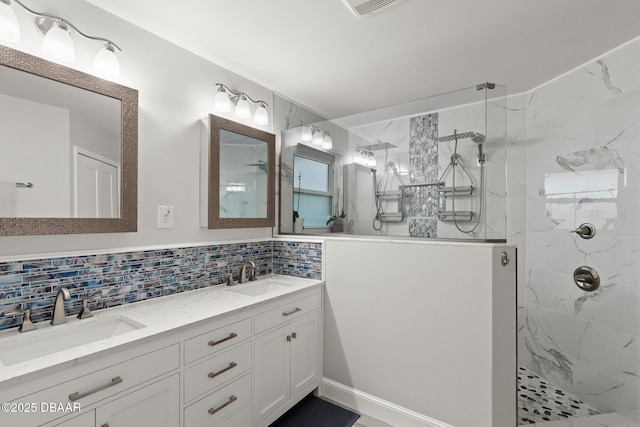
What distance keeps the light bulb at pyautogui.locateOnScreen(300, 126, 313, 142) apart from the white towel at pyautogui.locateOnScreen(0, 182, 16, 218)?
5.95ft

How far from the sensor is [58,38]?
1409 millimetres

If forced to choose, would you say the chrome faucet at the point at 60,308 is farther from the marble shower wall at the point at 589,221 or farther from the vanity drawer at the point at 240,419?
the marble shower wall at the point at 589,221

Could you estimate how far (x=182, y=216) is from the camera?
1983mm

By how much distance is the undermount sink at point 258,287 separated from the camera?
2.19 metres

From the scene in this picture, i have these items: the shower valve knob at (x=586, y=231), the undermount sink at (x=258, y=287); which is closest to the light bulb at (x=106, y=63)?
the undermount sink at (x=258, y=287)

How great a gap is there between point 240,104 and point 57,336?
174 centimetres

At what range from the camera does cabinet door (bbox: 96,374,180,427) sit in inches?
44.9

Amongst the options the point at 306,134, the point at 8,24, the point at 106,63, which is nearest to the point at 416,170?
the point at 306,134

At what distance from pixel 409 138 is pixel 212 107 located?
4.58 ft

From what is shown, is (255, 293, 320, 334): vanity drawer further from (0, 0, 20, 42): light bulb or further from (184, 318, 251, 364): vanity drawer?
(0, 0, 20, 42): light bulb

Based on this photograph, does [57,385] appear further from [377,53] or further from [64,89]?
[377,53]

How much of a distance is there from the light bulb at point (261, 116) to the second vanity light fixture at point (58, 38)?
962mm

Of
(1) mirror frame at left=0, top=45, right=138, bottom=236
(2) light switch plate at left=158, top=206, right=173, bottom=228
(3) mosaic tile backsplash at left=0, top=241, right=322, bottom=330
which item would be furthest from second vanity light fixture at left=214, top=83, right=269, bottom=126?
(3) mosaic tile backsplash at left=0, top=241, right=322, bottom=330

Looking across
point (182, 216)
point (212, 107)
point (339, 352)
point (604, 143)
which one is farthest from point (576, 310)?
point (212, 107)
